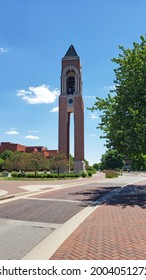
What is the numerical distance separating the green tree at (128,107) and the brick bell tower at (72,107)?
53079 mm

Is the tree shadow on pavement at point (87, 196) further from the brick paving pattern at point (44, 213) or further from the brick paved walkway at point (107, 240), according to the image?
the brick paved walkway at point (107, 240)

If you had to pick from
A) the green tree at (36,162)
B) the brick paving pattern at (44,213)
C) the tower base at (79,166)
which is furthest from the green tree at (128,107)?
the tower base at (79,166)

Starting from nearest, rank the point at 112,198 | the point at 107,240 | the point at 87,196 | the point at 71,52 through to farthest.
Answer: the point at 107,240 < the point at 112,198 < the point at 87,196 < the point at 71,52

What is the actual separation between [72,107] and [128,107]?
5928cm

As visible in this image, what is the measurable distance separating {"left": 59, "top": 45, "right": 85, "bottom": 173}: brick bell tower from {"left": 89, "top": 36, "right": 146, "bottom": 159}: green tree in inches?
2090

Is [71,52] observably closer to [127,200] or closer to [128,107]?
[128,107]

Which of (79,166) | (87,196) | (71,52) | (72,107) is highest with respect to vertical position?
(71,52)

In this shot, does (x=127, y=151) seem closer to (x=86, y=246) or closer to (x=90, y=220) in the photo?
(x=90, y=220)

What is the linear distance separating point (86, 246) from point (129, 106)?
12.7 m

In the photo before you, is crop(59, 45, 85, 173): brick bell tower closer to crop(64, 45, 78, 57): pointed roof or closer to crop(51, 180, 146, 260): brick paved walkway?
crop(64, 45, 78, 57): pointed roof

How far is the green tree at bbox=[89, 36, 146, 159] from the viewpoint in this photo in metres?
16.6

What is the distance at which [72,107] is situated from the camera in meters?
75.6

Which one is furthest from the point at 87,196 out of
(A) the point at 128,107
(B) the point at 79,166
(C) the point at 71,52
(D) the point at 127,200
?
(C) the point at 71,52
